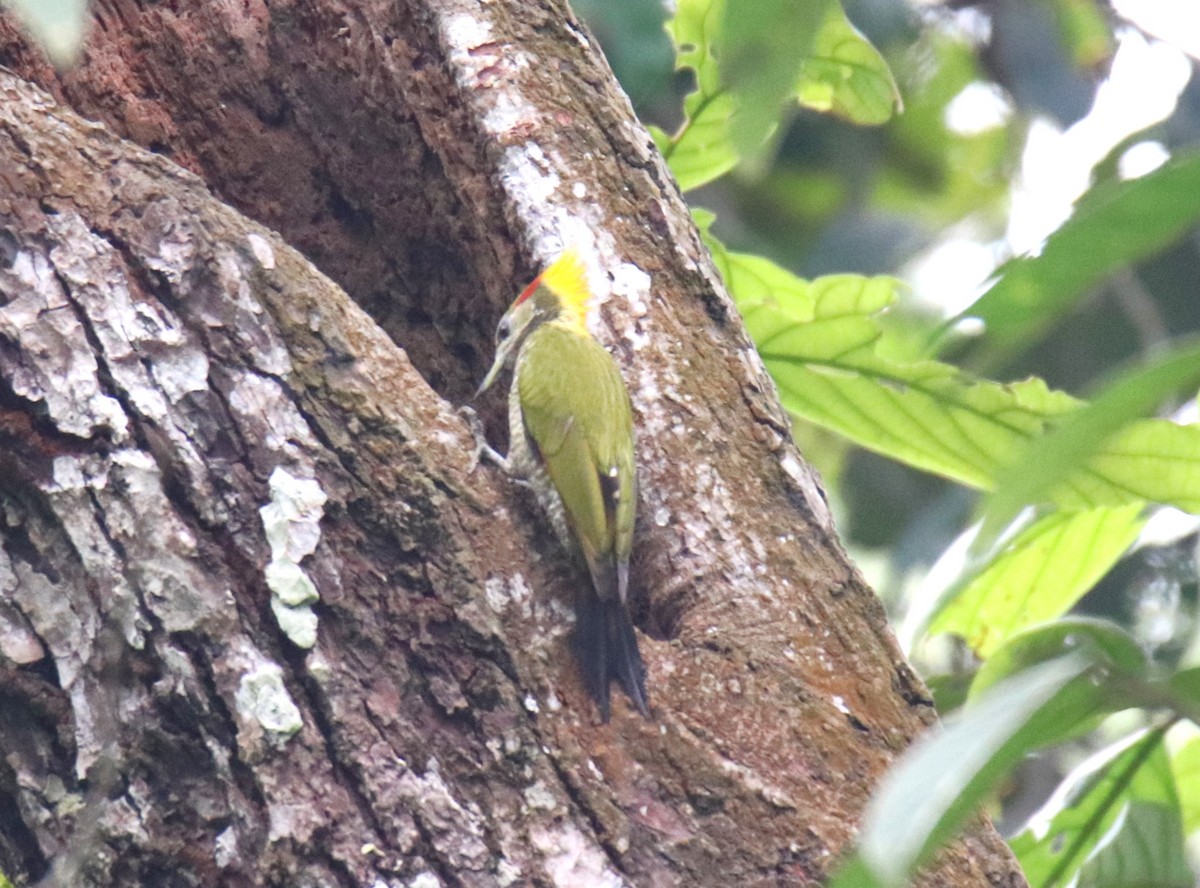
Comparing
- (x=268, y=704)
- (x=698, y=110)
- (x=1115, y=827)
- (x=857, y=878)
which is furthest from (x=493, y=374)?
(x=857, y=878)

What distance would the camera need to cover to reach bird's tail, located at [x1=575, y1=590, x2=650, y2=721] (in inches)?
77.3

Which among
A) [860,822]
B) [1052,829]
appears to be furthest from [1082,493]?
[860,822]

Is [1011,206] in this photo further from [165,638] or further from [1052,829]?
[165,638]

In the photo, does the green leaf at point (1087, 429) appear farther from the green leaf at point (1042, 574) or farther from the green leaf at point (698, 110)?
the green leaf at point (698, 110)

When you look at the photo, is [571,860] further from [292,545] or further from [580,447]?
[580,447]

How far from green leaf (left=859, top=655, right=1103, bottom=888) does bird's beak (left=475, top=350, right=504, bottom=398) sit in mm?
1924

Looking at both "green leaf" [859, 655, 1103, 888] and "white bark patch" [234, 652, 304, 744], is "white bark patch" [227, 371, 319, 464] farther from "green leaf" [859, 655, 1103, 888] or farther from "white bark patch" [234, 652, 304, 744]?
"green leaf" [859, 655, 1103, 888]

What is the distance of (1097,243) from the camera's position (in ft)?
2.16

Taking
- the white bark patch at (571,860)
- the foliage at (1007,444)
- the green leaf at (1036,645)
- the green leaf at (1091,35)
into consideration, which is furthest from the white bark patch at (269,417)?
the green leaf at (1091,35)

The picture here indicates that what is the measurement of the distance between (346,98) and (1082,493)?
1.56 m

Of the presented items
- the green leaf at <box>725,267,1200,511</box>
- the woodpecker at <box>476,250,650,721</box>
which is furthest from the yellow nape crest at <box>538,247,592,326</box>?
the green leaf at <box>725,267,1200,511</box>

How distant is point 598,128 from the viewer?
2.48 meters

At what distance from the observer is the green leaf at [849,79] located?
2.82 m

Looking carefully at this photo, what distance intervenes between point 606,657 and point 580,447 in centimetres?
78
